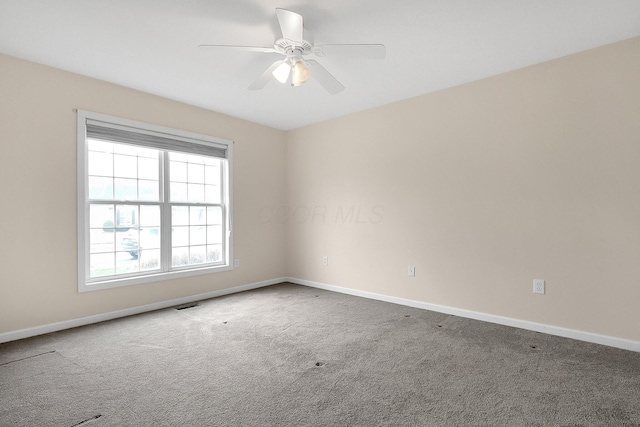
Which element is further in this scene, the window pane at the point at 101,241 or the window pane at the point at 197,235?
the window pane at the point at 197,235

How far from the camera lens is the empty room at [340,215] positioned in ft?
6.93

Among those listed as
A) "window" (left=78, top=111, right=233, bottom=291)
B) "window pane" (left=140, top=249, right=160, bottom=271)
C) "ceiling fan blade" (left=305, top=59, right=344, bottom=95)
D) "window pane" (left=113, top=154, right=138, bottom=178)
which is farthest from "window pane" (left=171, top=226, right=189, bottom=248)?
"ceiling fan blade" (left=305, top=59, right=344, bottom=95)

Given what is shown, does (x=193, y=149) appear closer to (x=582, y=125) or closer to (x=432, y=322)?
(x=432, y=322)

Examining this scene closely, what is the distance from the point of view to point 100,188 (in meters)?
3.51

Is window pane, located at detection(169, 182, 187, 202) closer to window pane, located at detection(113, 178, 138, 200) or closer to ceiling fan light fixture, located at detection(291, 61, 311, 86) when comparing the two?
window pane, located at detection(113, 178, 138, 200)

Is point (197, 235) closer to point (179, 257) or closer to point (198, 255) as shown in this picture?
point (198, 255)

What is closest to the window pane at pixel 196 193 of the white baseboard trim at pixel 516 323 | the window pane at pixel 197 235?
the window pane at pixel 197 235

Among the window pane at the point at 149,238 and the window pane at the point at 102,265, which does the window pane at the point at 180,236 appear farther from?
the window pane at the point at 102,265

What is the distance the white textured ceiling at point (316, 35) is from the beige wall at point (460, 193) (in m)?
0.28

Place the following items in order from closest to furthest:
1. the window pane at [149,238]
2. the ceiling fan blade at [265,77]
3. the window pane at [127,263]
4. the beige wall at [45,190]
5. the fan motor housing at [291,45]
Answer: the fan motor housing at [291,45] → the ceiling fan blade at [265,77] → the beige wall at [45,190] → the window pane at [127,263] → the window pane at [149,238]

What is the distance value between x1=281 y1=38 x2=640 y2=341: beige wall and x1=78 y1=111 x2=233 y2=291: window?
1.68m

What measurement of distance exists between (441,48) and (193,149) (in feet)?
10.1

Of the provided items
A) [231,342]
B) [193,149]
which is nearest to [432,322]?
[231,342]

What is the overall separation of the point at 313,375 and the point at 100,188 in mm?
2987
